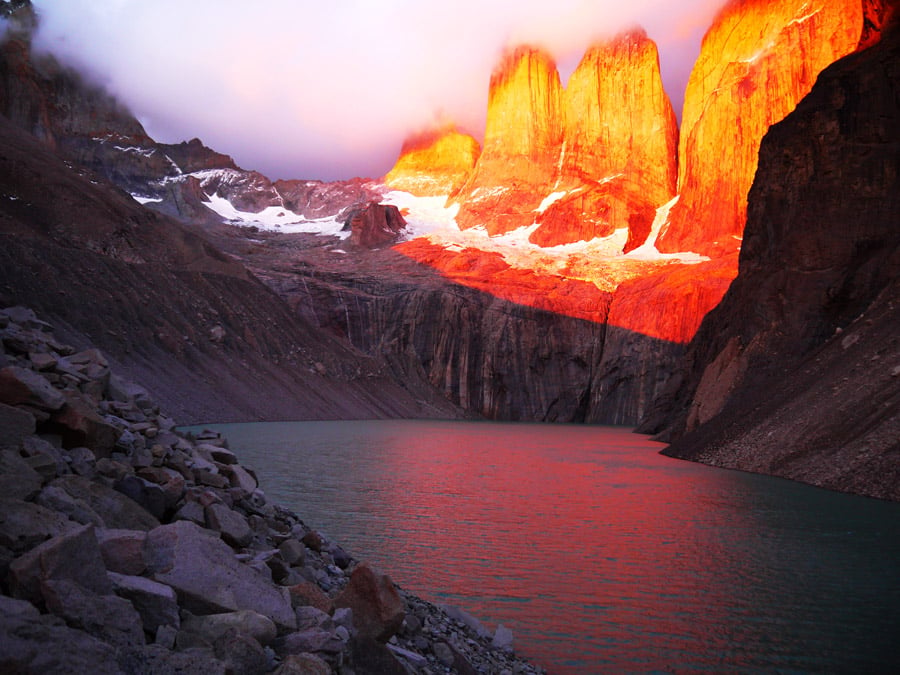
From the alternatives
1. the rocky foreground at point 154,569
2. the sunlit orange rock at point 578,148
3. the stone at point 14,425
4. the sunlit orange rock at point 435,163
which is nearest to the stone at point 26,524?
the rocky foreground at point 154,569

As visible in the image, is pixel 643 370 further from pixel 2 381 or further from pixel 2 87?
pixel 2 87

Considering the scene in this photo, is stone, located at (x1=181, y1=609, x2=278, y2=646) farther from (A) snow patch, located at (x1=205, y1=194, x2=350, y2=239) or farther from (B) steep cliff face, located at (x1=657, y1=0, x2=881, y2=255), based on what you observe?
(A) snow patch, located at (x1=205, y1=194, x2=350, y2=239)

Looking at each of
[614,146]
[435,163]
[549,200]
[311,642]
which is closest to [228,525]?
[311,642]

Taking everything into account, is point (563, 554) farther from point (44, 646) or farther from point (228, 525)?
point (44, 646)

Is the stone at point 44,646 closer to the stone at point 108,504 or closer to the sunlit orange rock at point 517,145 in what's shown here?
the stone at point 108,504

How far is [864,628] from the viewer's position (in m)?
8.80

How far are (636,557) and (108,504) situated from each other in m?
9.34

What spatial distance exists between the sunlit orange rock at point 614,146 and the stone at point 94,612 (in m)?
111

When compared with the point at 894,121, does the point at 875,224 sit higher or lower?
lower

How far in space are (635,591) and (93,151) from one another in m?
154

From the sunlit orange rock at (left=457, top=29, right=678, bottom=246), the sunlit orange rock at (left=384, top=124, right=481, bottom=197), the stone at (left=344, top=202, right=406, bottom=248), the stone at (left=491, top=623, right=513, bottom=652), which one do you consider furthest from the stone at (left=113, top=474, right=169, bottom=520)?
the sunlit orange rock at (left=384, top=124, right=481, bottom=197)

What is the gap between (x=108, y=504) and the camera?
5.82 m

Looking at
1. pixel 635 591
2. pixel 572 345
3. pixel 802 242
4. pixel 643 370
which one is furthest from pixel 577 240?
pixel 635 591

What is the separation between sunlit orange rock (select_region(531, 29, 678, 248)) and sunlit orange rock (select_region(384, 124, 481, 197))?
41108 millimetres
